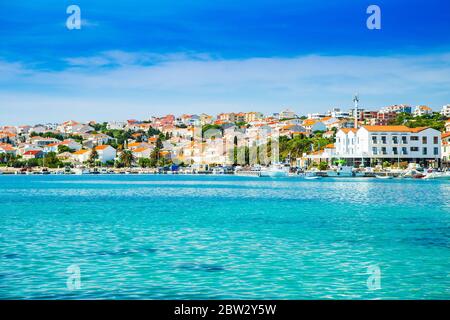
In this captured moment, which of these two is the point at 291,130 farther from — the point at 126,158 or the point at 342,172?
the point at 342,172

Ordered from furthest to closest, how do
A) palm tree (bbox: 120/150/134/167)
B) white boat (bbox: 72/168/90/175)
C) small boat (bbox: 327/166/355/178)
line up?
1. palm tree (bbox: 120/150/134/167)
2. white boat (bbox: 72/168/90/175)
3. small boat (bbox: 327/166/355/178)

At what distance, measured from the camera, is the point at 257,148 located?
8388cm

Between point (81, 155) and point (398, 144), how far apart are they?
54583 mm

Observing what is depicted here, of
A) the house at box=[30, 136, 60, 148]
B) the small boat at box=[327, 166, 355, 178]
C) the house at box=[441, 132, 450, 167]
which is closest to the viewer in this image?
the small boat at box=[327, 166, 355, 178]

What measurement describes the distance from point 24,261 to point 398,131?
49406 mm

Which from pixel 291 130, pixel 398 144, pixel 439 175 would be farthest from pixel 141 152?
pixel 439 175

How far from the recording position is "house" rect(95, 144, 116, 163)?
3851 inches

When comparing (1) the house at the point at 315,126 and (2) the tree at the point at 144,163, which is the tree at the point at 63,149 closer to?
(2) the tree at the point at 144,163

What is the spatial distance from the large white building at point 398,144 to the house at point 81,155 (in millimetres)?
50245

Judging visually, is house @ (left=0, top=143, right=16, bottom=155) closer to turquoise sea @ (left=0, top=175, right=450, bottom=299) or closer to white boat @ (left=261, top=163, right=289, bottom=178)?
white boat @ (left=261, top=163, right=289, bottom=178)

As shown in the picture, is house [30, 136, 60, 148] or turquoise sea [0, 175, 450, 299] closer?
turquoise sea [0, 175, 450, 299]

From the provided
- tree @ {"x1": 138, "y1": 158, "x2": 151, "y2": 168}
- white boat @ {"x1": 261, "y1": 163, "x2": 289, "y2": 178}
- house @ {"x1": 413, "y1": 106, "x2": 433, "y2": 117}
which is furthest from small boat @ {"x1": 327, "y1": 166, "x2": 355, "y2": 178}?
house @ {"x1": 413, "y1": 106, "x2": 433, "y2": 117}

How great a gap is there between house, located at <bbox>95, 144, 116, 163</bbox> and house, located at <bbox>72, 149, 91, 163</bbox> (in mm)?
1646
